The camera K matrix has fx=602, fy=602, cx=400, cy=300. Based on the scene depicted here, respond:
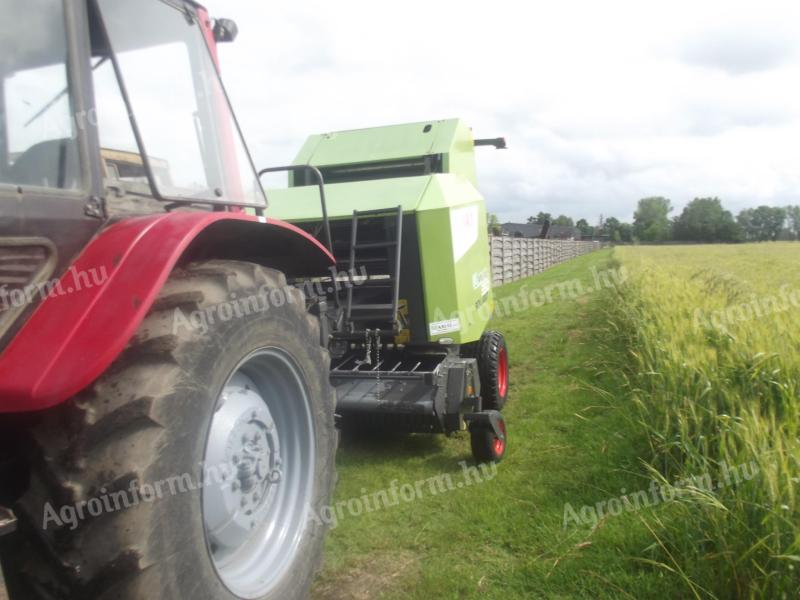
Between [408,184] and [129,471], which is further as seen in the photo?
[408,184]

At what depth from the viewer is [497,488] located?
138 inches

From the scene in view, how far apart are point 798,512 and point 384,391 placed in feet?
7.60

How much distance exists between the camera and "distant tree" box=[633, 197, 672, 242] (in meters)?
99.1

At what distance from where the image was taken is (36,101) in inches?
61.6

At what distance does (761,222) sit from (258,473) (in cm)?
10058

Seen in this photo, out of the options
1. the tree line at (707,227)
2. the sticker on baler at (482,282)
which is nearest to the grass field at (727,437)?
the sticker on baler at (482,282)

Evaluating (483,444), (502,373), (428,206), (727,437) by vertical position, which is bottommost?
(483,444)

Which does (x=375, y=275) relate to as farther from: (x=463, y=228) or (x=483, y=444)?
(x=483, y=444)

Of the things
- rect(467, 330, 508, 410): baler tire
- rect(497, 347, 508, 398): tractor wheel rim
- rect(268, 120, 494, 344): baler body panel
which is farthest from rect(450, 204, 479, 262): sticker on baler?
rect(497, 347, 508, 398): tractor wheel rim

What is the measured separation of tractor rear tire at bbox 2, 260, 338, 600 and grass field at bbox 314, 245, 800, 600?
3.04 feet

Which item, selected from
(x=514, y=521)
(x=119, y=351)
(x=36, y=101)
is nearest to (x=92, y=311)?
(x=119, y=351)

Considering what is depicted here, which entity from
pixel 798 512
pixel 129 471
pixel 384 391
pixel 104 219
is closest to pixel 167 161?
pixel 104 219

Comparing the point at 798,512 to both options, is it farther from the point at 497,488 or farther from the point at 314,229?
the point at 314,229

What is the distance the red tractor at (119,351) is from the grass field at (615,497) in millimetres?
912
